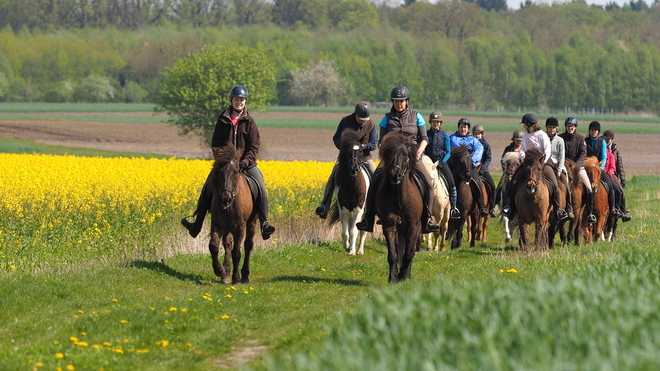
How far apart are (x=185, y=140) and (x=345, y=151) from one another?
182 feet

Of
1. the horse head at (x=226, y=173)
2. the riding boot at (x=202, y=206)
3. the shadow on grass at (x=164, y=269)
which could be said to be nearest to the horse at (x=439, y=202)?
the riding boot at (x=202, y=206)

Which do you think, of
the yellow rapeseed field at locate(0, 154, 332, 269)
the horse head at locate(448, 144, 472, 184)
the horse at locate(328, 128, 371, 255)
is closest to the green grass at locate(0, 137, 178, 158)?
the yellow rapeseed field at locate(0, 154, 332, 269)

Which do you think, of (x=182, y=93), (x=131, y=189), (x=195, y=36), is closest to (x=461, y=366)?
(x=131, y=189)

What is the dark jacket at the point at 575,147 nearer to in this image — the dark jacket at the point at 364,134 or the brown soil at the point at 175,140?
the dark jacket at the point at 364,134

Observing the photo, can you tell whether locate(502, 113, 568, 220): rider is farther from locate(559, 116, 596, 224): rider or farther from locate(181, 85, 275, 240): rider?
locate(181, 85, 275, 240): rider

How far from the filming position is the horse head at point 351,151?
50.6 feet

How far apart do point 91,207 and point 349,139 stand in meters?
4.56

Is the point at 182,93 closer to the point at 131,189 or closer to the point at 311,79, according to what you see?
the point at 131,189

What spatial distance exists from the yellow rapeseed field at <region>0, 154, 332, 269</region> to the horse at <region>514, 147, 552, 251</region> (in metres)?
5.67

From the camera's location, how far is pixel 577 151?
18.0 m

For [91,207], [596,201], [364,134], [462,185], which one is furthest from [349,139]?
[596,201]

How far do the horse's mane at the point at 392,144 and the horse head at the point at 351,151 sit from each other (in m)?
2.98

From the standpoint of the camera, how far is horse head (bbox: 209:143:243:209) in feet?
40.5

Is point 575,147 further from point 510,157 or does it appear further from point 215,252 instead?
point 215,252
